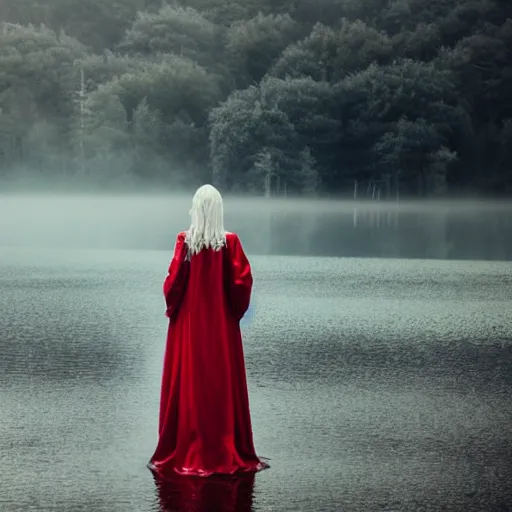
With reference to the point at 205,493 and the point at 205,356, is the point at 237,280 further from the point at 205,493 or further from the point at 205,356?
the point at 205,493

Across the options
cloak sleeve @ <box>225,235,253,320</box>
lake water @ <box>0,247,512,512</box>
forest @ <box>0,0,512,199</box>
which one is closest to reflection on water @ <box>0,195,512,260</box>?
forest @ <box>0,0,512,199</box>

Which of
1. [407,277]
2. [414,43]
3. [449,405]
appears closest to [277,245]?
[407,277]

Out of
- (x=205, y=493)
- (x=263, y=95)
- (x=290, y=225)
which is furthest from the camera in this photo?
(x=263, y=95)

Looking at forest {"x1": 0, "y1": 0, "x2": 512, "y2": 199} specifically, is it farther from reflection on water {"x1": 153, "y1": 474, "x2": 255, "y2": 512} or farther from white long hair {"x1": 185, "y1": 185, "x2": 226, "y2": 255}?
reflection on water {"x1": 153, "y1": 474, "x2": 255, "y2": 512}

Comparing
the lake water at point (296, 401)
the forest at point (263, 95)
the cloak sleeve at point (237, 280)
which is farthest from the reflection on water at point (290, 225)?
the cloak sleeve at point (237, 280)

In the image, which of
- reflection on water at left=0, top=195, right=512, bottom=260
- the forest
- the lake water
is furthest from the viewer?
the forest

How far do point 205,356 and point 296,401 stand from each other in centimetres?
231

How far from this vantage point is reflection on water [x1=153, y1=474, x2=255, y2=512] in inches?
199

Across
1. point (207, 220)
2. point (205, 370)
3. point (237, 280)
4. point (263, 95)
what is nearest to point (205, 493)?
point (205, 370)

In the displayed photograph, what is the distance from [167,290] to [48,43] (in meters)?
61.6

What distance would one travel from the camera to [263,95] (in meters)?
62.8

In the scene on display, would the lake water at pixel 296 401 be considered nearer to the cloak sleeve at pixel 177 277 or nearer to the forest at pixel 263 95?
the cloak sleeve at pixel 177 277

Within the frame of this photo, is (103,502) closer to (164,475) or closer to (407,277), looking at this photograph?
(164,475)

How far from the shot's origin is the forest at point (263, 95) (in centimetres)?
5922
